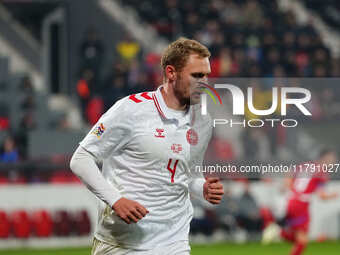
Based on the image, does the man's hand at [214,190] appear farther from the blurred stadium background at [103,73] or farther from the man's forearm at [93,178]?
the blurred stadium background at [103,73]

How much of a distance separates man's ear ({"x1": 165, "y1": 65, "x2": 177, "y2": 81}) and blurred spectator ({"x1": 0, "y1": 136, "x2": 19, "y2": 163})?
935cm

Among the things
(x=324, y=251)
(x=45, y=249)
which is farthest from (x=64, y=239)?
(x=324, y=251)

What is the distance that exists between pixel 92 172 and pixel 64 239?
9.30 meters

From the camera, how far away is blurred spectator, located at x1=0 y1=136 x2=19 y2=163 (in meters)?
13.6

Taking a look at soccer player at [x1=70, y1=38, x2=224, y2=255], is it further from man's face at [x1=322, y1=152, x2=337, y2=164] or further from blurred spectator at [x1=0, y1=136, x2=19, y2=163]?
blurred spectator at [x1=0, y1=136, x2=19, y2=163]

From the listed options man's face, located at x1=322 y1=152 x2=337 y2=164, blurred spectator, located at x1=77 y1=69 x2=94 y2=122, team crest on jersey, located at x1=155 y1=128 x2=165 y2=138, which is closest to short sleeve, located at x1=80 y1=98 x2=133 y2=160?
team crest on jersey, located at x1=155 y1=128 x2=165 y2=138

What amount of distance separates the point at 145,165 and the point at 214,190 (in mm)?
404

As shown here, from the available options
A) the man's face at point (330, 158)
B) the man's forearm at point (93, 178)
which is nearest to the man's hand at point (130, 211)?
the man's forearm at point (93, 178)

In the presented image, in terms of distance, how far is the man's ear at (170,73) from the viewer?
4.49m

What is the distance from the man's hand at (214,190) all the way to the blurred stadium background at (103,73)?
6.34 m

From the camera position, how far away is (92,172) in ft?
13.8

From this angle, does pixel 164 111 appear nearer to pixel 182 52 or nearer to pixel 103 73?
pixel 182 52

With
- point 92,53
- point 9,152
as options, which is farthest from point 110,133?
point 92,53

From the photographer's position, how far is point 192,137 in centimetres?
452
